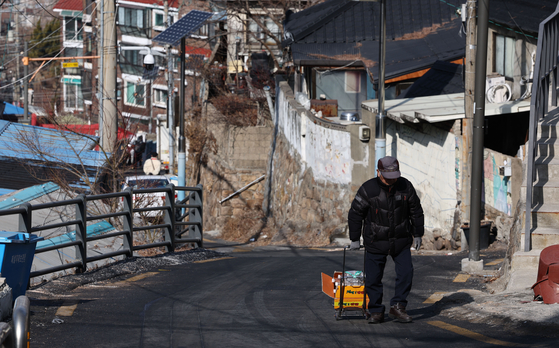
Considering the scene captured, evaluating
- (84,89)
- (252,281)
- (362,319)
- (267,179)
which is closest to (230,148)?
(267,179)

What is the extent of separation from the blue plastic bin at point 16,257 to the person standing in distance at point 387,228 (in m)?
3.47

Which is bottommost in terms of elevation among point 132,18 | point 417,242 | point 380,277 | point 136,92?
point 380,277

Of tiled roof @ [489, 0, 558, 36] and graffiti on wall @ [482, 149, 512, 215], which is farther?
tiled roof @ [489, 0, 558, 36]

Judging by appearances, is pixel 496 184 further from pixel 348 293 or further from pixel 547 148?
pixel 348 293

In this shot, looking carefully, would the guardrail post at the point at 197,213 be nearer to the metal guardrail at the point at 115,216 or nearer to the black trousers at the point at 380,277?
the metal guardrail at the point at 115,216

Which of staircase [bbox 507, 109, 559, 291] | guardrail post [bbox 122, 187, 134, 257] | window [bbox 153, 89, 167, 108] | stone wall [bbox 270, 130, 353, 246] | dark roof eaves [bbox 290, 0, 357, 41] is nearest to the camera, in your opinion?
staircase [bbox 507, 109, 559, 291]

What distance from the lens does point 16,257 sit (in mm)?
6758

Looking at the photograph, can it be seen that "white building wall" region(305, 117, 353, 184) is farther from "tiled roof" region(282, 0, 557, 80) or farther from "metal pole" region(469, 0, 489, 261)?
"metal pole" region(469, 0, 489, 261)

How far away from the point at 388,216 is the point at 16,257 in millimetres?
3915

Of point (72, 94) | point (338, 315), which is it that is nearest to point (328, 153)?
point (338, 315)

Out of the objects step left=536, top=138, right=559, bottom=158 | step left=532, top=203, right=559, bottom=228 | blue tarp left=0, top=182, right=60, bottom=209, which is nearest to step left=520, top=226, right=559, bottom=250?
step left=532, top=203, right=559, bottom=228

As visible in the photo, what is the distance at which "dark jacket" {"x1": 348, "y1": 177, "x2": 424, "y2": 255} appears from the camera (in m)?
6.43

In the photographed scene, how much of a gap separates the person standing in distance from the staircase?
165cm

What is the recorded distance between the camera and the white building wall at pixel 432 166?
1530 cm
